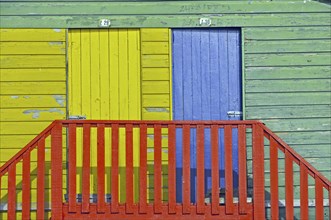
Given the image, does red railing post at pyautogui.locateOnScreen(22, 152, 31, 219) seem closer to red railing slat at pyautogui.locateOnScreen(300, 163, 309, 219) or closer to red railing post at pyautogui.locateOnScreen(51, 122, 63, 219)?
red railing post at pyautogui.locateOnScreen(51, 122, 63, 219)

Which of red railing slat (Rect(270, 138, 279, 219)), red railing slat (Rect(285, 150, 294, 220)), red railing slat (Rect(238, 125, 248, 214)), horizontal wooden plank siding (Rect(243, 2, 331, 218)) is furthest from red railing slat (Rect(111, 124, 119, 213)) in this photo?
horizontal wooden plank siding (Rect(243, 2, 331, 218))

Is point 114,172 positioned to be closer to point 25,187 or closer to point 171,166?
point 171,166

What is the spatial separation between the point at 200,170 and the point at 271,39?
7.67 feet

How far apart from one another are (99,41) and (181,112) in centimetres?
136

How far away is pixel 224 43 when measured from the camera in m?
6.83

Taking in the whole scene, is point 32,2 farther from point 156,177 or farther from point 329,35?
point 329,35

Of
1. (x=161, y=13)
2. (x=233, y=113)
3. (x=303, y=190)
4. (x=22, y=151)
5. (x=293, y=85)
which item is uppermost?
(x=161, y=13)

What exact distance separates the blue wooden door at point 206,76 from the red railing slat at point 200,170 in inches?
54.9

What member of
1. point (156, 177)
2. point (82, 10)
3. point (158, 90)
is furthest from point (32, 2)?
point (156, 177)

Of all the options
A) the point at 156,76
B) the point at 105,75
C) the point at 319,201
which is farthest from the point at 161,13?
the point at 319,201

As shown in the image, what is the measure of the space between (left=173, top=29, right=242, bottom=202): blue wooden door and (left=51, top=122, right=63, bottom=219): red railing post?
1.84 metres

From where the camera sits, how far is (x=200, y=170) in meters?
5.34

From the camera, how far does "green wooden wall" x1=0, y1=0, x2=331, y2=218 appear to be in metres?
6.77

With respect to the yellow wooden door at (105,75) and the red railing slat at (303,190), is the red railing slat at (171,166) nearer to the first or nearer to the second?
the red railing slat at (303,190)
